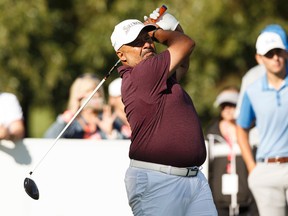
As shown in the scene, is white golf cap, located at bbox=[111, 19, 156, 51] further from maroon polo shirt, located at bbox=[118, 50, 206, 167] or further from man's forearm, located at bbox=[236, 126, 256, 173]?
man's forearm, located at bbox=[236, 126, 256, 173]

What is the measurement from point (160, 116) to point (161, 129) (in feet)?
0.29

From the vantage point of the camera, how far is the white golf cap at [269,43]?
10.5 m

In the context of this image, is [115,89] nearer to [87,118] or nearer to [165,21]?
[87,118]

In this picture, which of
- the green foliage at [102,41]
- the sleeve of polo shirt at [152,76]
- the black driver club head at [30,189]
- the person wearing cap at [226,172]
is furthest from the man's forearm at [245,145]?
the green foliage at [102,41]

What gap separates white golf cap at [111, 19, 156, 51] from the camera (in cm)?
832

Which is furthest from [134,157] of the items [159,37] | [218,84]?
[218,84]

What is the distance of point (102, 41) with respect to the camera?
19156mm

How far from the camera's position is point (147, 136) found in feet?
27.0

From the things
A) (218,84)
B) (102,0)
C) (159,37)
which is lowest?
(218,84)

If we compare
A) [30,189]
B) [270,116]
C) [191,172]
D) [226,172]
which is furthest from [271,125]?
[30,189]

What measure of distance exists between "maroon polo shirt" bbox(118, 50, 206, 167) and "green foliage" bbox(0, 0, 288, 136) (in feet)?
33.2

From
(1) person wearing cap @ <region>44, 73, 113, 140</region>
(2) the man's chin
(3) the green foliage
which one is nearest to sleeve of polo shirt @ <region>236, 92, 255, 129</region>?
(1) person wearing cap @ <region>44, 73, 113, 140</region>

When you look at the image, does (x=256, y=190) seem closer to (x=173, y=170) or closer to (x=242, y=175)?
(x=242, y=175)

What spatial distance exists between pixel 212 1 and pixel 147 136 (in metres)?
10.6
